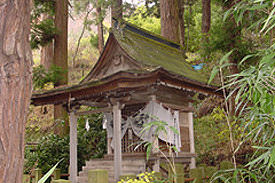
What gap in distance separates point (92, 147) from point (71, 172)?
2906 mm

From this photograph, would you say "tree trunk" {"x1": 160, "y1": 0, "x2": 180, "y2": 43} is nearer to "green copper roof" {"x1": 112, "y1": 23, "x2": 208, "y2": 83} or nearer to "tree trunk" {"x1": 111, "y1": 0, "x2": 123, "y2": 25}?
"green copper roof" {"x1": 112, "y1": 23, "x2": 208, "y2": 83}

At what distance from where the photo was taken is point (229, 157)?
10578mm

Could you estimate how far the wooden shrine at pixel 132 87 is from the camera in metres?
6.73

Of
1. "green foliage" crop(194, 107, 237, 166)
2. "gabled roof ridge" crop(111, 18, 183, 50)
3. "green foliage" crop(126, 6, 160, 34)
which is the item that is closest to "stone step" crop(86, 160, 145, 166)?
"gabled roof ridge" crop(111, 18, 183, 50)

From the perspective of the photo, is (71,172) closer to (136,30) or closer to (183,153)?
(183,153)

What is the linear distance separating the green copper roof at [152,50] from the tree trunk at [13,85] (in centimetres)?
385

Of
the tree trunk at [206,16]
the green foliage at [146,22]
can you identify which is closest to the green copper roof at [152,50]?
the tree trunk at [206,16]

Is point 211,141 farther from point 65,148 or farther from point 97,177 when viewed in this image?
point 97,177

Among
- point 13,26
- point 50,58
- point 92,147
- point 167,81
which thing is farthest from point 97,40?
point 13,26

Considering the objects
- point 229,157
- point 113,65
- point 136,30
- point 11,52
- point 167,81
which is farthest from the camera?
point 229,157

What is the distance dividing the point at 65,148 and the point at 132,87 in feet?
15.6

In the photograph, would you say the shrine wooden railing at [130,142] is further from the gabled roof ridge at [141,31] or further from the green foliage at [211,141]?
the green foliage at [211,141]

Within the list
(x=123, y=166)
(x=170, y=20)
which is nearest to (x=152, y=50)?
(x=123, y=166)

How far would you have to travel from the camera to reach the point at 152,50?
8.74 metres
